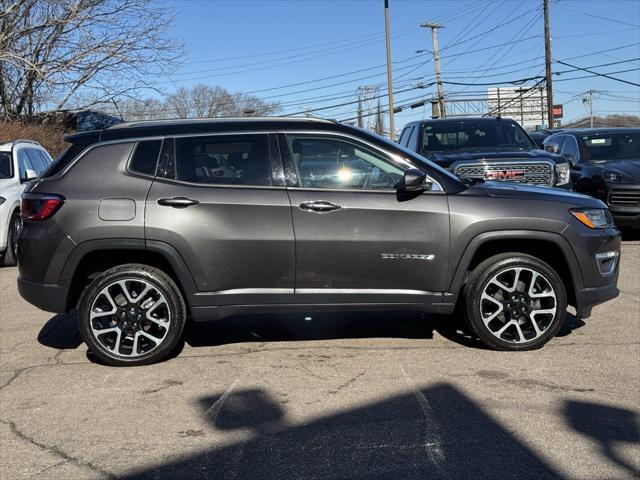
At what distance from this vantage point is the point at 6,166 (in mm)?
10234

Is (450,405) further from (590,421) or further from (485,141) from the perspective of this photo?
(485,141)

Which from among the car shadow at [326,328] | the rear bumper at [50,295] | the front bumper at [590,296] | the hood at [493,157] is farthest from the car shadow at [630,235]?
the rear bumper at [50,295]

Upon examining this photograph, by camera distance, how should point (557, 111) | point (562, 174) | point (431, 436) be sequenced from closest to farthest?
point (431, 436)
point (562, 174)
point (557, 111)

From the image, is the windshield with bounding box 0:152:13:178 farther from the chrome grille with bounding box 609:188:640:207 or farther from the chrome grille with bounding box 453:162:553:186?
the chrome grille with bounding box 609:188:640:207

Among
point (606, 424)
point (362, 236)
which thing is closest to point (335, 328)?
point (362, 236)

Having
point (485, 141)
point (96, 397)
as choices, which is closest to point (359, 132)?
point (96, 397)

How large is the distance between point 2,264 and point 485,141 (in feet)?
25.6

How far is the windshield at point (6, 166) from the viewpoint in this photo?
33.2ft

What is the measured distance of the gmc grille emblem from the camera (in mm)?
8492

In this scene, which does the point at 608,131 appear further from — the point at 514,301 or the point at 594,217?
the point at 514,301

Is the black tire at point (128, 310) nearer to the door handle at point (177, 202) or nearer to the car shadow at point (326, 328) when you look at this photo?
the door handle at point (177, 202)

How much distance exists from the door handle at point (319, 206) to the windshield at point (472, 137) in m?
4.99

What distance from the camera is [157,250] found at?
4.89 meters

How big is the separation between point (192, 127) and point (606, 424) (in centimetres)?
363
